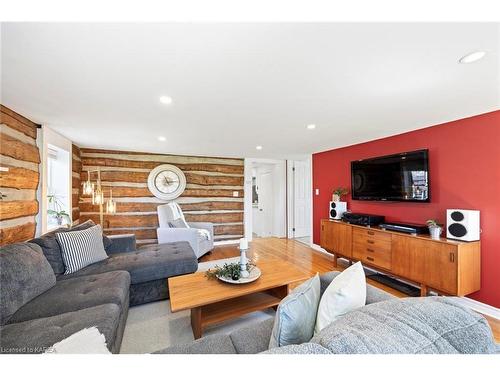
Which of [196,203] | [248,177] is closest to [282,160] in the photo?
[248,177]

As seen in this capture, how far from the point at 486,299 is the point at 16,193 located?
5009mm

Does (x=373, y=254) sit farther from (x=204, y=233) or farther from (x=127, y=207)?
(x=127, y=207)

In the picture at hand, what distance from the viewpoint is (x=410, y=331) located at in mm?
675

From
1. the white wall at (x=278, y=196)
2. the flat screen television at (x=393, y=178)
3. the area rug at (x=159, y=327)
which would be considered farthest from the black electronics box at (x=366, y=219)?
the white wall at (x=278, y=196)

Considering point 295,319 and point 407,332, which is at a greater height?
point 407,332

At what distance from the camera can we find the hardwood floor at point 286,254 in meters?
3.57

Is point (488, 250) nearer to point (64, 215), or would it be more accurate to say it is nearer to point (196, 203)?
point (196, 203)

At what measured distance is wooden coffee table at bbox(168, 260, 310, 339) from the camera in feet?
5.36

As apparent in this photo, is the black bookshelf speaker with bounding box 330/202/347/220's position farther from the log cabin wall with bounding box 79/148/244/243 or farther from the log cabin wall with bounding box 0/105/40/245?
the log cabin wall with bounding box 0/105/40/245

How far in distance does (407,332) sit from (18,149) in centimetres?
340

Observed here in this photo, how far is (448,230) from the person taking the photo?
232 centimetres

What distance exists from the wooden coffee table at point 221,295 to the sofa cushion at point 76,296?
0.43m

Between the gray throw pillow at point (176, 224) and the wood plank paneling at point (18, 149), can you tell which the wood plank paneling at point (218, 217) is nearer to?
the gray throw pillow at point (176, 224)

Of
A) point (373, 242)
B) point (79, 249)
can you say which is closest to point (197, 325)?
point (79, 249)
